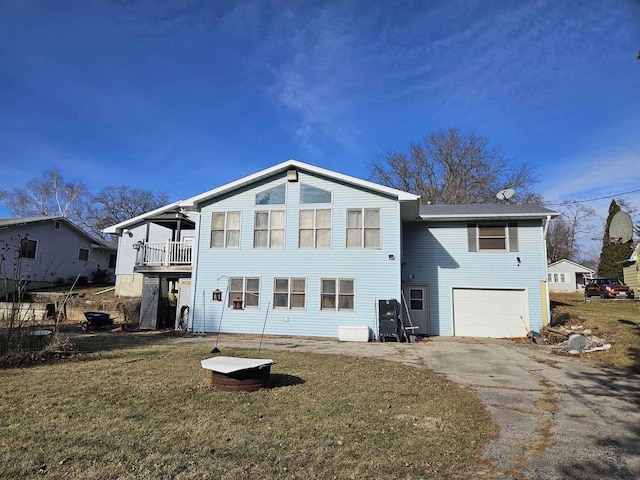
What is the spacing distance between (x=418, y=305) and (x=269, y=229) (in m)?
6.75

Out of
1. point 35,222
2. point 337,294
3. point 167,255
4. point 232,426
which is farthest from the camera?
point 35,222

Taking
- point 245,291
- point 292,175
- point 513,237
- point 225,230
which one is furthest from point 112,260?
point 513,237

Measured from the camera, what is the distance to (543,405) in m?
5.90

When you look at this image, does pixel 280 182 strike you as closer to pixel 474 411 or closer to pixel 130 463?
pixel 474 411

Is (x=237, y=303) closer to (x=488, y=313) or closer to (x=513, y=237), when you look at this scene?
(x=488, y=313)

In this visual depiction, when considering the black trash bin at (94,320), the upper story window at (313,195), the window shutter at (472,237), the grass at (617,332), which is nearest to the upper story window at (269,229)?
the upper story window at (313,195)

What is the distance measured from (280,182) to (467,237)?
7.86 metres

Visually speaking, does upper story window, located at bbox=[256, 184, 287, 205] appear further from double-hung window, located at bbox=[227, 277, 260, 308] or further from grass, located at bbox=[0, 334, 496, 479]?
grass, located at bbox=[0, 334, 496, 479]

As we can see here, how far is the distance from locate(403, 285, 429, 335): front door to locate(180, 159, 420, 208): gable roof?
4.01 metres

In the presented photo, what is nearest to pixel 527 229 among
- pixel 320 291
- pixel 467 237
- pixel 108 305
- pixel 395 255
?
pixel 467 237

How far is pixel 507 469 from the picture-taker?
3.63m

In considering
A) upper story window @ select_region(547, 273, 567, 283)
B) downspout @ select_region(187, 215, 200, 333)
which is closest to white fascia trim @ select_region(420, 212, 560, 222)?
downspout @ select_region(187, 215, 200, 333)

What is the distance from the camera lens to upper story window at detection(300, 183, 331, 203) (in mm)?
15070

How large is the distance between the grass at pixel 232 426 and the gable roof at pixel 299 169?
789 cm
